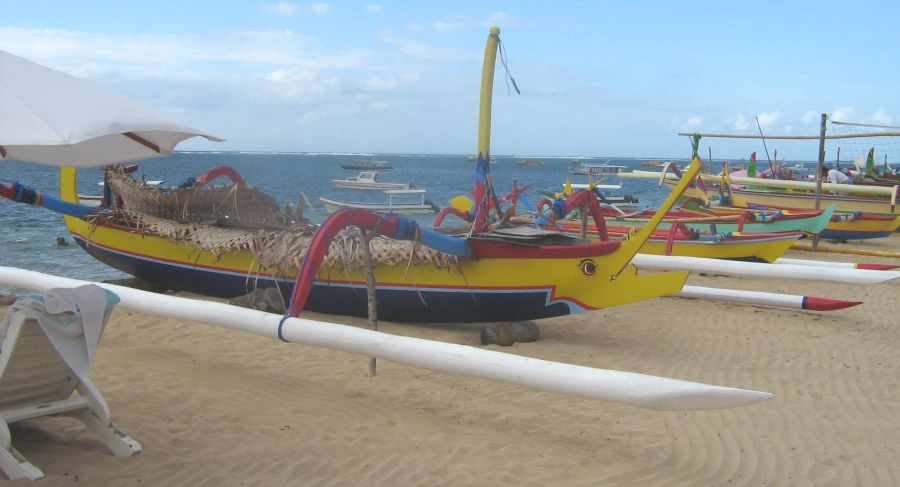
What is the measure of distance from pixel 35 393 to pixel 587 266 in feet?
13.5

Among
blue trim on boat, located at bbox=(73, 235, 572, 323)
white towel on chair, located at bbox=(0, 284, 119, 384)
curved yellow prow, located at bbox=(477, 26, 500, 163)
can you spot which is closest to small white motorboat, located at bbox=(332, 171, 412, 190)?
blue trim on boat, located at bbox=(73, 235, 572, 323)

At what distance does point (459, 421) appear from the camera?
4648mm

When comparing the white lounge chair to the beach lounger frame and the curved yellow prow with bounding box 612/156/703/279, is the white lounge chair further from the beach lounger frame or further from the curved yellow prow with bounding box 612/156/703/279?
the curved yellow prow with bounding box 612/156/703/279

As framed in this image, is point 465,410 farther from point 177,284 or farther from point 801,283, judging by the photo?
point 801,283

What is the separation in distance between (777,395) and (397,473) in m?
2.97

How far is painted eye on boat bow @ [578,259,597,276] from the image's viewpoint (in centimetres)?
629

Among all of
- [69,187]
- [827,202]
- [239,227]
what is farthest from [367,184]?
[239,227]

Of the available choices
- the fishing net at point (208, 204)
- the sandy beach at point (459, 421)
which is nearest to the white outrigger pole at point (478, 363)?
the sandy beach at point (459, 421)

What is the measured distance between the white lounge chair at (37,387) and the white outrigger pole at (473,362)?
124cm

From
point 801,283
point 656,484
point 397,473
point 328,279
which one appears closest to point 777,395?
point 656,484

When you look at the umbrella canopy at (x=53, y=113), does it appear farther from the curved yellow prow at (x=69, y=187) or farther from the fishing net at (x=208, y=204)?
the curved yellow prow at (x=69, y=187)

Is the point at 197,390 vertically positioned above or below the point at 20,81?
below

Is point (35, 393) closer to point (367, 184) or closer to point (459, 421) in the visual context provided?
point (459, 421)

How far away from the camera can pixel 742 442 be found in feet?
14.4
